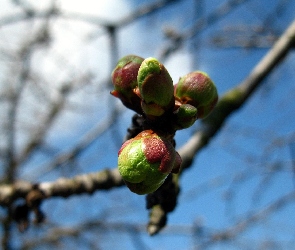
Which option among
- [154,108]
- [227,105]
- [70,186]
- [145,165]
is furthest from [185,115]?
[227,105]

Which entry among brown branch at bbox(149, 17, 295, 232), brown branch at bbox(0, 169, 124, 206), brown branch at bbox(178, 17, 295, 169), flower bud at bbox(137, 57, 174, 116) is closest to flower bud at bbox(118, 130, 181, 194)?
flower bud at bbox(137, 57, 174, 116)

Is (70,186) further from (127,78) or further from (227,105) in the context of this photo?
(227,105)

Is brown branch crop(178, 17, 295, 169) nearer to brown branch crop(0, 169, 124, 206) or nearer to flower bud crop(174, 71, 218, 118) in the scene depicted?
brown branch crop(0, 169, 124, 206)

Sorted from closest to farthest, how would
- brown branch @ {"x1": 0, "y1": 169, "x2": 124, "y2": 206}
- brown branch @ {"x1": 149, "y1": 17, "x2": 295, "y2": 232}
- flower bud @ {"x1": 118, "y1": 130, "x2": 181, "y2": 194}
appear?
1. flower bud @ {"x1": 118, "y1": 130, "x2": 181, "y2": 194}
2. brown branch @ {"x1": 0, "y1": 169, "x2": 124, "y2": 206}
3. brown branch @ {"x1": 149, "y1": 17, "x2": 295, "y2": 232}

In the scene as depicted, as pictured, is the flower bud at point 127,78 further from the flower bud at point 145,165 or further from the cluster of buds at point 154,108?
the flower bud at point 145,165

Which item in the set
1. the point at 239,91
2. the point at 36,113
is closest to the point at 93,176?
the point at 239,91

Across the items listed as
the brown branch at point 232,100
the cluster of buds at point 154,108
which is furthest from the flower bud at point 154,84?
the brown branch at point 232,100
